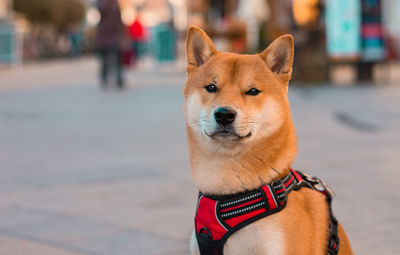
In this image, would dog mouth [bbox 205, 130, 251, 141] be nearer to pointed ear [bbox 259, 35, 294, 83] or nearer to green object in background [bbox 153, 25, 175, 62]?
pointed ear [bbox 259, 35, 294, 83]

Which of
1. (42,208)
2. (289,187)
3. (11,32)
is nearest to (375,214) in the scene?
(289,187)

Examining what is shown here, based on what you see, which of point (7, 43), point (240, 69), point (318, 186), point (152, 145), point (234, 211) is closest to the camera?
point (234, 211)

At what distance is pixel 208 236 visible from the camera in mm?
2805

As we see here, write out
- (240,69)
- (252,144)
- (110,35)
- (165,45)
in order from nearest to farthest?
(252,144) < (240,69) < (110,35) < (165,45)

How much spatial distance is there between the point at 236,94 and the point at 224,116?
16 cm

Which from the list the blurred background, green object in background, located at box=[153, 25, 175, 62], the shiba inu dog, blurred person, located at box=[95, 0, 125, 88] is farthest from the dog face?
green object in background, located at box=[153, 25, 175, 62]

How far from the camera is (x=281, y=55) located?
3045 millimetres

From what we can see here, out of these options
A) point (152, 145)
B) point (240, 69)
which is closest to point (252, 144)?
point (240, 69)

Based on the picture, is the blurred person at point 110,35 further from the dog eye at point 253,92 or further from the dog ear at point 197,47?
the dog eye at point 253,92

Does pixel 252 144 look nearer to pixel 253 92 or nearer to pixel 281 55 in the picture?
pixel 253 92

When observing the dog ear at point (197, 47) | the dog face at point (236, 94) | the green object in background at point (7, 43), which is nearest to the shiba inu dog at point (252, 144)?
the dog face at point (236, 94)

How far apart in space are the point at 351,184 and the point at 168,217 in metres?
1.90

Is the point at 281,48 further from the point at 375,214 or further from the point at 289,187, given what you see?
the point at 375,214

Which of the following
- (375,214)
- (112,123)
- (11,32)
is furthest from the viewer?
(11,32)
